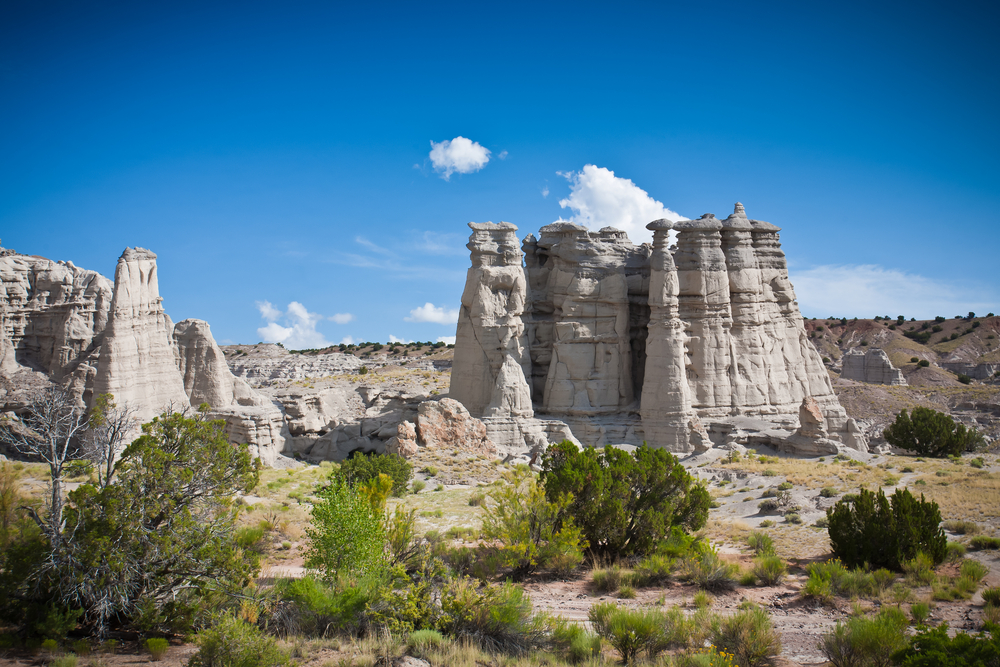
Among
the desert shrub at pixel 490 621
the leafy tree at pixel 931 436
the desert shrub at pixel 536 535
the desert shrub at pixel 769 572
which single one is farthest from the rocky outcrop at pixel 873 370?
the desert shrub at pixel 490 621

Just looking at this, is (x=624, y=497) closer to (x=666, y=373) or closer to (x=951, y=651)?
(x=951, y=651)

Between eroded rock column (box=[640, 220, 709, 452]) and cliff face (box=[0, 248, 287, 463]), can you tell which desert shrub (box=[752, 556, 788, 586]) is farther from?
cliff face (box=[0, 248, 287, 463])

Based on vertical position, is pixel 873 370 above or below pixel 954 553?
above

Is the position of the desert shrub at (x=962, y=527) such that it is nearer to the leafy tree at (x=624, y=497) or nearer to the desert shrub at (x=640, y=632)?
the leafy tree at (x=624, y=497)

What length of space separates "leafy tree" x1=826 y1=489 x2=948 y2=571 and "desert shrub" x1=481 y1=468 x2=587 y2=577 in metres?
6.06

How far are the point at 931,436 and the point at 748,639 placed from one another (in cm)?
3147

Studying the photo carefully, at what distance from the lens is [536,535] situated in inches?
571

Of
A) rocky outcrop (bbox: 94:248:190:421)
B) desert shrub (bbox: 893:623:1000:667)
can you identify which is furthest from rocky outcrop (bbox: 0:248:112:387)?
desert shrub (bbox: 893:623:1000:667)

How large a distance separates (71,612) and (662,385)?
1127 inches

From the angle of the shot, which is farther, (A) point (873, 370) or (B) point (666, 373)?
(A) point (873, 370)

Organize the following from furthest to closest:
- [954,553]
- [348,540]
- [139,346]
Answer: [139,346] → [954,553] → [348,540]

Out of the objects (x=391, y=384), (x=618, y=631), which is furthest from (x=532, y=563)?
(x=391, y=384)

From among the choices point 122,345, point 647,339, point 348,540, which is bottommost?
point 348,540

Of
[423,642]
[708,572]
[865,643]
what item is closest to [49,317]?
[423,642]
